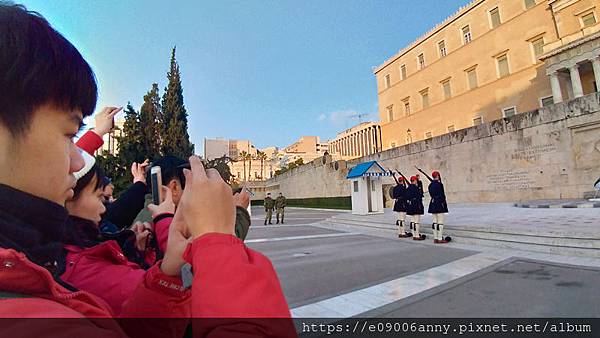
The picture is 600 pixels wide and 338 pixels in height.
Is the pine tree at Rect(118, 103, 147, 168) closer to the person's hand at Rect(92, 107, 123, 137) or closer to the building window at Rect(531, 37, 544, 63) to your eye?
the person's hand at Rect(92, 107, 123, 137)

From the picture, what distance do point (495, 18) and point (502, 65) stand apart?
4.87 metres

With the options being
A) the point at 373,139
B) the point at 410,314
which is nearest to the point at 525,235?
the point at 410,314

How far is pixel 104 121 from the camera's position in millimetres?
2654

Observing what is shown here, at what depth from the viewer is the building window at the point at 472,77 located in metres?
30.7

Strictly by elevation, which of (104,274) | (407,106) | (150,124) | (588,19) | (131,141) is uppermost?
(588,19)

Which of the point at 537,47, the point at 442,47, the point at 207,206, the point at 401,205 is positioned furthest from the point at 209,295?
the point at 442,47

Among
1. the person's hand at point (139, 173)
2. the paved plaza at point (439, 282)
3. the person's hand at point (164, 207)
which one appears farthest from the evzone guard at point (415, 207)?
the person's hand at point (164, 207)

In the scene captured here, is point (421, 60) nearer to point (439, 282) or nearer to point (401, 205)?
point (401, 205)

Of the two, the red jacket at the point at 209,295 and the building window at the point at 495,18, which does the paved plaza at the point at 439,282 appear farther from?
the building window at the point at 495,18

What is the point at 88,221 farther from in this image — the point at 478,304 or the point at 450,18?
the point at 450,18

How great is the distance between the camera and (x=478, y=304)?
3.67 m

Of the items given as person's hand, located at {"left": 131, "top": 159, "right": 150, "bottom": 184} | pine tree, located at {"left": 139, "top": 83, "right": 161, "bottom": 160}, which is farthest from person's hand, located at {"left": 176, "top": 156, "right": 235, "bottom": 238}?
pine tree, located at {"left": 139, "top": 83, "right": 161, "bottom": 160}

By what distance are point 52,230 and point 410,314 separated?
366cm

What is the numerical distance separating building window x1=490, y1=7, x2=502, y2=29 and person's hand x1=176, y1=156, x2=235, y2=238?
120 feet
